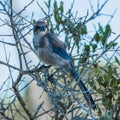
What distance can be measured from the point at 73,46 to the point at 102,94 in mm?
439

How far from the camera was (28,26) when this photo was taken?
3.37m

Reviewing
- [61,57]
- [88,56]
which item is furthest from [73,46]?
[61,57]

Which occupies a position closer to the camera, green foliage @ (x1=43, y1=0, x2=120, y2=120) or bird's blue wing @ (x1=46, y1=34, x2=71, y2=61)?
green foliage @ (x1=43, y1=0, x2=120, y2=120)

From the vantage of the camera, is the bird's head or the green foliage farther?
the bird's head

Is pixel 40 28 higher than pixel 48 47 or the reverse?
higher

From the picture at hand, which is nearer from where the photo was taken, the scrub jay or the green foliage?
the green foliage

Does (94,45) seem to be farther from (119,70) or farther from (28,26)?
(28,26)

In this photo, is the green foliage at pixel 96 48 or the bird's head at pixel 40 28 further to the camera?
the bird's head at pixel 40 28

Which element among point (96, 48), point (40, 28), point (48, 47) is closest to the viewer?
point (96, 48)

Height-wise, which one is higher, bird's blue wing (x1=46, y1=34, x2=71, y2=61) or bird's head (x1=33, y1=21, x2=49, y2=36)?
bird's head (x1=33, y1=21, x2=49, y2=36)

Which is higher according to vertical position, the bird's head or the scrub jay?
the bird's head

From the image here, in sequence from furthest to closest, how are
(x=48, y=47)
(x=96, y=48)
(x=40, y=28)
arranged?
(x=48, y=47)
(x=40, y=28)
(x=96, y=48)

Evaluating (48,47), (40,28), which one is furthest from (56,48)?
(40,28)

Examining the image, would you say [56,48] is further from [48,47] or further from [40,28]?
[40,28]
